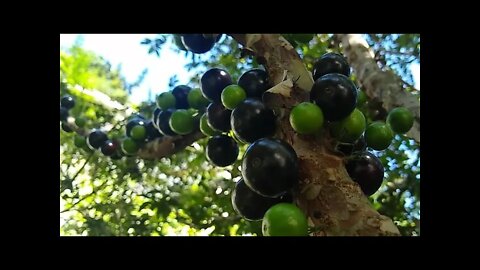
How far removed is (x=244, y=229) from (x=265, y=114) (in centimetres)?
205

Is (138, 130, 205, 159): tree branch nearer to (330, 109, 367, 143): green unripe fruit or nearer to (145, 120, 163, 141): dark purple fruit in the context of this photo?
(145, 120, 163, 141): dark purple fruit

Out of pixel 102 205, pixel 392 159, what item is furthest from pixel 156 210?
pixel 392 159

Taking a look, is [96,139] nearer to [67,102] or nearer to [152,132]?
[152,132]

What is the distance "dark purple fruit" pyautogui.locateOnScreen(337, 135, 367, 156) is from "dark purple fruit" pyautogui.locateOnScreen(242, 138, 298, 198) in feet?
1.33

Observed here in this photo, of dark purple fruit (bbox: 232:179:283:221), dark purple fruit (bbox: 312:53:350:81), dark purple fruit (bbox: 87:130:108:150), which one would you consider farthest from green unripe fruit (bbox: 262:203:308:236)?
dark purple fruit (bbox: 87:130:108:150)

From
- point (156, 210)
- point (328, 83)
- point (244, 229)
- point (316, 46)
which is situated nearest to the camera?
point (328, 83)

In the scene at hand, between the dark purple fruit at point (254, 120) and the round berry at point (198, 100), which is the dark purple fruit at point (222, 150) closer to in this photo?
the dark purple fruit at point (254, 120)

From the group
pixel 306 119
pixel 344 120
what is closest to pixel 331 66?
pixel 344 120

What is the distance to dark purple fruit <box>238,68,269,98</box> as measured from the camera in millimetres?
2727

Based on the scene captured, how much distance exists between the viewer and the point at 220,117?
119 inches

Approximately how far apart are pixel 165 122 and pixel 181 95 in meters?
0.32

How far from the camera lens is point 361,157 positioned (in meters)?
2.32
